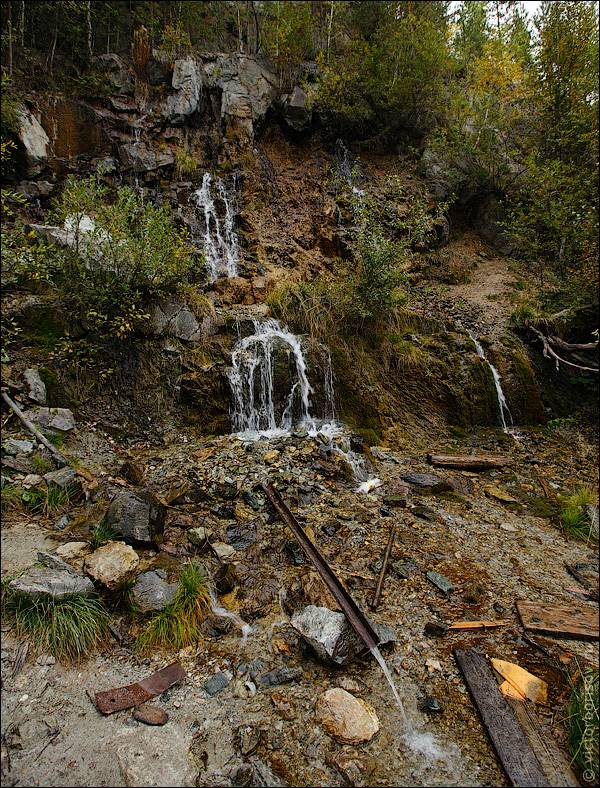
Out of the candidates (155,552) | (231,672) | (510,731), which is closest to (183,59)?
(155,552)

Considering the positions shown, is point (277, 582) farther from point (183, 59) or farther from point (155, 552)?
point (183, 59)

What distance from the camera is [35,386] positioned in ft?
19.2

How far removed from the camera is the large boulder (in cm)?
1273

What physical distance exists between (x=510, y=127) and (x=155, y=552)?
1721 centimetres

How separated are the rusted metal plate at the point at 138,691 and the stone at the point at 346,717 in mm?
1115

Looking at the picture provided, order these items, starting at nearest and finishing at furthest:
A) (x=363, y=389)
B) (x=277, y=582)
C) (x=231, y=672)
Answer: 1. (x=231, y=672)
2. (x=277, y=582)
3. (x=363, y=389)

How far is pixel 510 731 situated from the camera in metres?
2.51

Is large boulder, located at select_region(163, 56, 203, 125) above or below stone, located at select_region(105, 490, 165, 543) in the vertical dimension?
above

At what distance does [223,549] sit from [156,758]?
2087 mm

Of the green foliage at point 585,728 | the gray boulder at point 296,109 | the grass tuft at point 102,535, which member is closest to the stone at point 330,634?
the green foliage at point 585,728

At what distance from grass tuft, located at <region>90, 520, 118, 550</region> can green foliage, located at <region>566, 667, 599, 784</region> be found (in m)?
4.12

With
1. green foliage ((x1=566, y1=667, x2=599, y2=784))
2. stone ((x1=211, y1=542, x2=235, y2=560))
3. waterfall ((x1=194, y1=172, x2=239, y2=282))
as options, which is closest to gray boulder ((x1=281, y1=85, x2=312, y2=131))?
waterfall ((x1=194, y1=172, x2=239, y2=282))

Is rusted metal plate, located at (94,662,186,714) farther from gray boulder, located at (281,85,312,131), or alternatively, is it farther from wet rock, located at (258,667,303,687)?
gray boulder, located at (281,85,312,131)

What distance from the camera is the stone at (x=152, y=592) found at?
10.8 ft
